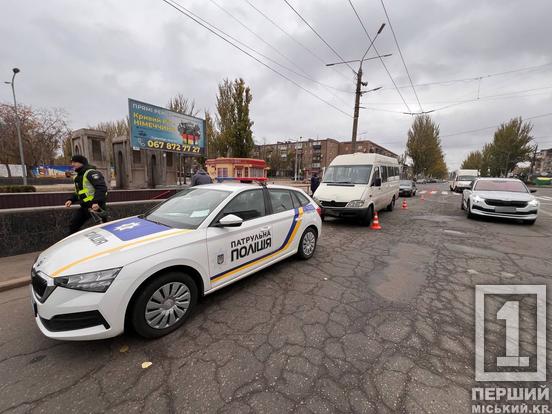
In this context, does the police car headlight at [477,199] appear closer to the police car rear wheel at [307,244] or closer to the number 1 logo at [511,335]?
the number 1 logo at [511,335]

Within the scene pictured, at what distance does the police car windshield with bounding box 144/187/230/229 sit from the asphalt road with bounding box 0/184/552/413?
113 centimetres

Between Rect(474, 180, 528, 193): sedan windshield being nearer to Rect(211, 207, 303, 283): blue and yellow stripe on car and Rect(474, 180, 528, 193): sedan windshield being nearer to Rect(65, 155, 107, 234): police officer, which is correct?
Rect(211, 207, 303, 283): blue and yellow stripe on car

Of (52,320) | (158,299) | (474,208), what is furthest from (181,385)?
(474,208)

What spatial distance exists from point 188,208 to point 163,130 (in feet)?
46.7

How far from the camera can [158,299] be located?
2.35 m

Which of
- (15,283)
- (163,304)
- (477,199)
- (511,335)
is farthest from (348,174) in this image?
(15,283)

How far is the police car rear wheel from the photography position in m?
4.44

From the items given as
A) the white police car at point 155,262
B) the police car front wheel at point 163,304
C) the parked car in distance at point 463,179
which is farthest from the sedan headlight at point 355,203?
the parked car in distance at point 463,179

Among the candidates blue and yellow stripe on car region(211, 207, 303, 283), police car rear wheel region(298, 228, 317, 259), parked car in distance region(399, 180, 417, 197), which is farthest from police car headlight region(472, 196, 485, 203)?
parked car in distance region(399, 180, 417, 197)

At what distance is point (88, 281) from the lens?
1984 mm

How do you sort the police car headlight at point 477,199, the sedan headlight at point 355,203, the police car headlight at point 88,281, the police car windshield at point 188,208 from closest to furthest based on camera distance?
the police car headlight at point 88,281
the police car windshield at point 188,208
the sedan headlight at point 355,203
the police car headlight at point 477,199

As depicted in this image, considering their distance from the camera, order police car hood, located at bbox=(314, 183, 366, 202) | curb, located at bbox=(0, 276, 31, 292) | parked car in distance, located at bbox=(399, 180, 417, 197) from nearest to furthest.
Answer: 1. curb, located at bbox=(0, 276, 31, 292)
2. police car hood, located at bbox=(314, 183, 366, 202)
3. parked car in distance, located at bbox=(399, 180, 417, 197)

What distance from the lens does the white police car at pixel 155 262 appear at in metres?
1.98

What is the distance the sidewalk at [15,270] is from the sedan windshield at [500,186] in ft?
41.8
